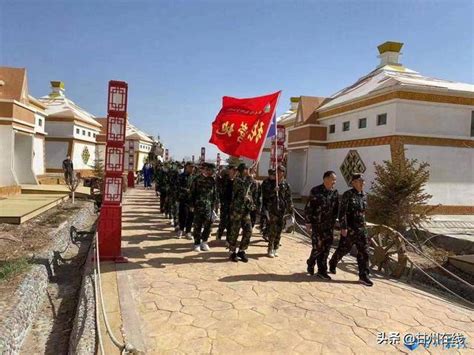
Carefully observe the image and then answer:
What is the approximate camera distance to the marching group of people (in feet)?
19.0

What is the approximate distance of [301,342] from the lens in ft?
12.4

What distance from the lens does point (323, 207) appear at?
5.86 metres

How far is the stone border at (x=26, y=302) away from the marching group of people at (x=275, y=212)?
2843mm

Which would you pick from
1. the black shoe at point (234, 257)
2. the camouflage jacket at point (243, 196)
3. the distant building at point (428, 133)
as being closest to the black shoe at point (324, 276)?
the black shoe at point (234, 257)

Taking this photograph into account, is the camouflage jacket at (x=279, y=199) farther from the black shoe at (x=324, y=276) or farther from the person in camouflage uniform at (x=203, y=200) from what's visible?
the black shoe at (x=324, y=276)

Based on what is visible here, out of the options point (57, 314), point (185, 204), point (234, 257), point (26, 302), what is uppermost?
point (185, 204)

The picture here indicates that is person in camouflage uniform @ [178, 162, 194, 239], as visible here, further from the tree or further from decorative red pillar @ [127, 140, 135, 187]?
decorative red pillar @ [127, 140, 135, 187]

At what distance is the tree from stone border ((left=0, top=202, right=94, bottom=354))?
9.83m

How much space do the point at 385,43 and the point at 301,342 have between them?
1988 cm

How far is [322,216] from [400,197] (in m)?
7.07

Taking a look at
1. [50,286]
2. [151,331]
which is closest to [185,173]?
[50,286]

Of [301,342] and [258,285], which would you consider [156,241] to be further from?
[301,342]

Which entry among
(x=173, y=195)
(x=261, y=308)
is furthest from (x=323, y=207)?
(x=173, y=195)

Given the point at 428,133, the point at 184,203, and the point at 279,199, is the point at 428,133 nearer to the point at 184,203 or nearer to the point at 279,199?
the point at 279,199
